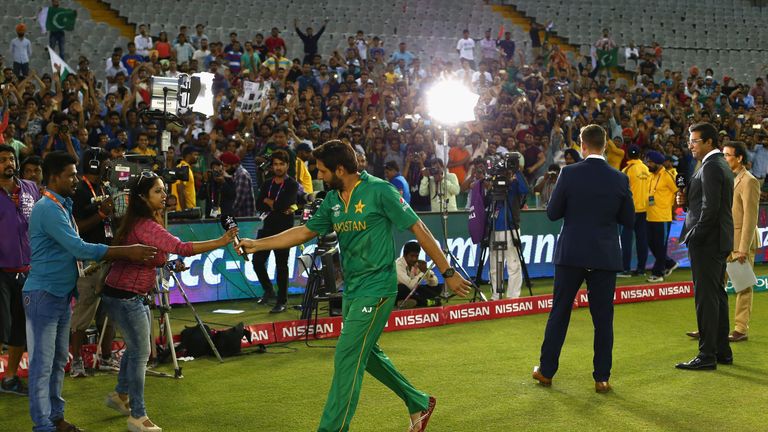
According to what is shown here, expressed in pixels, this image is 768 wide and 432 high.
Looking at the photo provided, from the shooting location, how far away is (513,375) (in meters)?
8.20

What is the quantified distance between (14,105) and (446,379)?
10.1 meters

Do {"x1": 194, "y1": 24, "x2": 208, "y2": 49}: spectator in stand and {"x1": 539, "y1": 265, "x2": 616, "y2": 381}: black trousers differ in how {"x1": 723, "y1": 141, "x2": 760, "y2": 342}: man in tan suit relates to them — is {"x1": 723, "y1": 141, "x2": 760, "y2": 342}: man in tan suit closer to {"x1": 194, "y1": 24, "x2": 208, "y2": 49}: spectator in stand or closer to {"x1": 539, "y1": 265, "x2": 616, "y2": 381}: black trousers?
{"x1": 539, "y1": 265, "x2": 616, "y2": 381}: black trousers

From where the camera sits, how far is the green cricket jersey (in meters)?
5.68

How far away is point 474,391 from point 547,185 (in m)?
8.83

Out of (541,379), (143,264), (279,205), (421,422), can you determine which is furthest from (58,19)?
(421,422)

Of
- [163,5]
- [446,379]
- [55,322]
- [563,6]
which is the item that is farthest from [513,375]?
[563,6]

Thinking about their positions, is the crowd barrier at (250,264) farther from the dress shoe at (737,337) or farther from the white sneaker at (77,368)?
the dress shoe at (737,337)

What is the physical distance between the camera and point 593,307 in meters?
7.42

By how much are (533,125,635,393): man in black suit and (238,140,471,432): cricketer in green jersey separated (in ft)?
6.32

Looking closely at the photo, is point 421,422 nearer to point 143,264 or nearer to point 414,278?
point 143,264

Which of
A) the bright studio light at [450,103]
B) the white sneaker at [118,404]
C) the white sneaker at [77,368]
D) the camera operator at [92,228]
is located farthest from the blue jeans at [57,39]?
the white sneaker at [118,404]

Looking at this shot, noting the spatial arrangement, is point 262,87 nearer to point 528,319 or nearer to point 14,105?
point 14,105

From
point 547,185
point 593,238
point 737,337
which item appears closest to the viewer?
point 593,238

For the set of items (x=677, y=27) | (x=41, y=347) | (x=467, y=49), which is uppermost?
(x=677, y=27)
